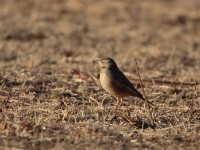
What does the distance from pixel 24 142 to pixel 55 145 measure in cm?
33

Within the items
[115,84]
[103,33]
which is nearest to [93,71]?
[115,84]

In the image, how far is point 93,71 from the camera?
11062 mm

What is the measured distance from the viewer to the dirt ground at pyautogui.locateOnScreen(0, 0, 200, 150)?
22.1 feet

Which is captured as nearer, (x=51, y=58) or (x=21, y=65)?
(x=21, y=65)

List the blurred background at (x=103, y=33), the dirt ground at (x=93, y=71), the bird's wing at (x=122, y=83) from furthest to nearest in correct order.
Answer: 1. the blurred background at (x=103, y=33)
2. the bird's wing at (x=122, y=83)
3. the dirt ground at (x=93, y=71)

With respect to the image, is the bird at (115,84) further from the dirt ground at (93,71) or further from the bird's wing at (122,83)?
the dirt ground at (93,71)

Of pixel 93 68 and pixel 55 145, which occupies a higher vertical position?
pixel 93 68

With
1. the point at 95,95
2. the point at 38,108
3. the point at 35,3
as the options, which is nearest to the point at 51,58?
the point at 95,95

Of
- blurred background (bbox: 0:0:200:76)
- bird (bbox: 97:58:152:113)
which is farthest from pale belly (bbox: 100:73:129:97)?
blurred background (bbox: 0:0:200:76)

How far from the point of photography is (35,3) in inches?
741

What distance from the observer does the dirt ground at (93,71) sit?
6.74 metres

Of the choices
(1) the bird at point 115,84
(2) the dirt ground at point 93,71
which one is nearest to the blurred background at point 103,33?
(2) the dirt ground at point 93,71

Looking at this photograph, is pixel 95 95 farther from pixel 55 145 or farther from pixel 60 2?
pixel 60 2

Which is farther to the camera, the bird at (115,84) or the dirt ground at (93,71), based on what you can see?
the bird at (115,84)
